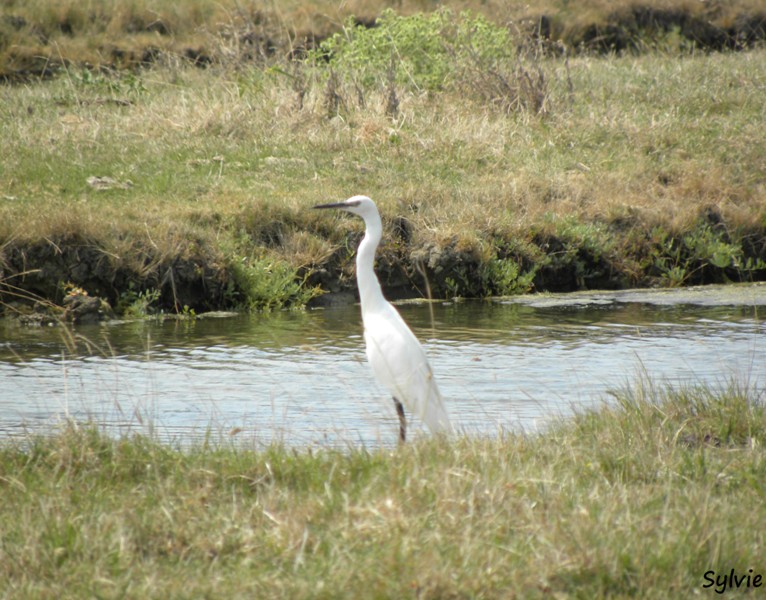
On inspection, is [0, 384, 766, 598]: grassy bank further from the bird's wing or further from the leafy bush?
the leafy bush

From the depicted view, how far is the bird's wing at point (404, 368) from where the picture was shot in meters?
5.73

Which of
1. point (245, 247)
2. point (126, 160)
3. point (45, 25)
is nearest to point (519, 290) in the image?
point (245, 247)

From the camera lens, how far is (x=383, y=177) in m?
12.3

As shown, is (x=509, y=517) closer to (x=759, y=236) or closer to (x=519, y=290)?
(x=519, y=290)

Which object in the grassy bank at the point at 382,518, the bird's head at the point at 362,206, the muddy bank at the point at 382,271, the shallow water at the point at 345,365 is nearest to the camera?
the grassy bank at the point at 382,518

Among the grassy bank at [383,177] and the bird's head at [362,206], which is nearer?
the bird's head at [362,206]

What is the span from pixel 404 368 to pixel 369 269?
0.79 metres

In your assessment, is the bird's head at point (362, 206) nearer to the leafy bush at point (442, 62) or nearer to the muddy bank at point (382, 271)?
the muddy bank at point (382, 271)

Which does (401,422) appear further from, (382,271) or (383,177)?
(383,177)

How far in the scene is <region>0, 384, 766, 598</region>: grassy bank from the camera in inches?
131

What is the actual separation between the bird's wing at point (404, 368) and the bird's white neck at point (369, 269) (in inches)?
5.4

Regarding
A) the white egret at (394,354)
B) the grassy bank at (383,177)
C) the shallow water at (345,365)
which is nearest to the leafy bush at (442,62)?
the grassy bank at (383,177)

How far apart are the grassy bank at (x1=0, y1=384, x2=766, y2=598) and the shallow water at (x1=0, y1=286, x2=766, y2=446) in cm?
65

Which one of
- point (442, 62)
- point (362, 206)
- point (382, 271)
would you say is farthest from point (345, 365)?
point (442, 62)
